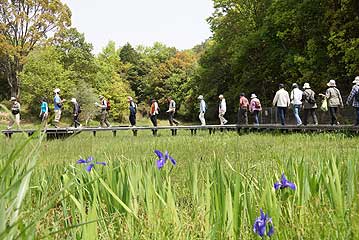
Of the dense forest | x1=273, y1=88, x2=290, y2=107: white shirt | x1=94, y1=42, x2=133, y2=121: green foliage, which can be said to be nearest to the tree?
the dense forest

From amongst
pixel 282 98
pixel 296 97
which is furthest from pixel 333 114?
pixel 282 98

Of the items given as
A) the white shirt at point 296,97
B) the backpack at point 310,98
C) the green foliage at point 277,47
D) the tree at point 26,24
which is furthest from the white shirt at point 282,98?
the tree at point 26,24

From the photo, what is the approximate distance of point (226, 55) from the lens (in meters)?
39.2

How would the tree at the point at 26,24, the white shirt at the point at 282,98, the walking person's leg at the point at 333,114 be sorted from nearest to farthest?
the walking person's leg at the point at 333,114 < the white shirt at the point at 282,98 < the tree at the point at 26,24

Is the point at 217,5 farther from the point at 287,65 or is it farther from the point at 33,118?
the point at 33,118

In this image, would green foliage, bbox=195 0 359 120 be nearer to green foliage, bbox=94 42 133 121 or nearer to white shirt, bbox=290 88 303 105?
white shirt, bbox=290 88 303 105

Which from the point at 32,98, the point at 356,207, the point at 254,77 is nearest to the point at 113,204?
the point at 356,207

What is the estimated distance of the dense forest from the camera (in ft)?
80.9

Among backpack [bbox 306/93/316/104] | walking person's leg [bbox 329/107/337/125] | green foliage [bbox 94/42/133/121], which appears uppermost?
green foliage [bbox 94/42/133/121]

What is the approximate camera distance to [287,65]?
2952 centimetres

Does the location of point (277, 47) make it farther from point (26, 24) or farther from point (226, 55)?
point (26, 24)

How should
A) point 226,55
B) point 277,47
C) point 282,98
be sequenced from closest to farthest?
point 282,98 < point 277,47 < point 226,55

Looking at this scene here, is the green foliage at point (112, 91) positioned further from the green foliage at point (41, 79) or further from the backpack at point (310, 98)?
the backpack at point (310, 98)

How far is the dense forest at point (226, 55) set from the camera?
971 inches
